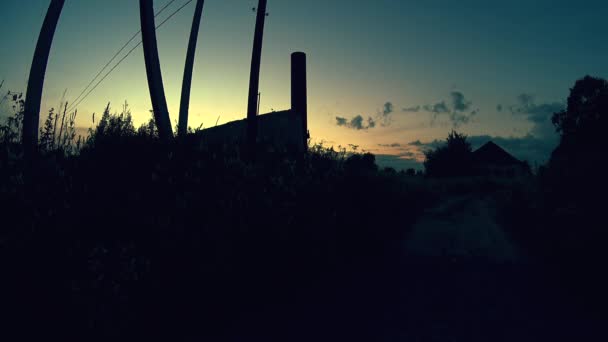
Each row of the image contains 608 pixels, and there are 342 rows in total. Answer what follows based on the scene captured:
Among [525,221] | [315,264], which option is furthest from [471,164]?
[315,264]

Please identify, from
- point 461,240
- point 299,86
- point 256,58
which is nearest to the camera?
point 461,240

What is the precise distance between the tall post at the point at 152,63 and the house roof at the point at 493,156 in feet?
169

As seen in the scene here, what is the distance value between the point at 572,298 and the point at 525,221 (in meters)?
7.07

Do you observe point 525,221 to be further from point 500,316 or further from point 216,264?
point 216,264

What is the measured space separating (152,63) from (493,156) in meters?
55.8

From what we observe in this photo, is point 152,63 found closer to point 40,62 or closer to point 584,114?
point 40,62

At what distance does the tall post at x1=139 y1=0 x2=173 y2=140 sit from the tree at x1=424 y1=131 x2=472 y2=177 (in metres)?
45.2

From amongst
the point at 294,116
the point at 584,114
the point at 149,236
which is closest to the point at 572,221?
the point at 149,236

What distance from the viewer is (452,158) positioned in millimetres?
48906

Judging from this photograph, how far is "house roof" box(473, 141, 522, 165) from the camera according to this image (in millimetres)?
53906

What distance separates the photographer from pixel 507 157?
179ft

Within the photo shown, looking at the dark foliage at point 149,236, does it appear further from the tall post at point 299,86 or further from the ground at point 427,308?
the tall post at point 299,86

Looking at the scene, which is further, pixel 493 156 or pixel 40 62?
pixel 493 156

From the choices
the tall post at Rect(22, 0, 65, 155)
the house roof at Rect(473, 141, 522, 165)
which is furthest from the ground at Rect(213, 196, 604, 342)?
the house roof at Rect(473, 141, 522, 165)
